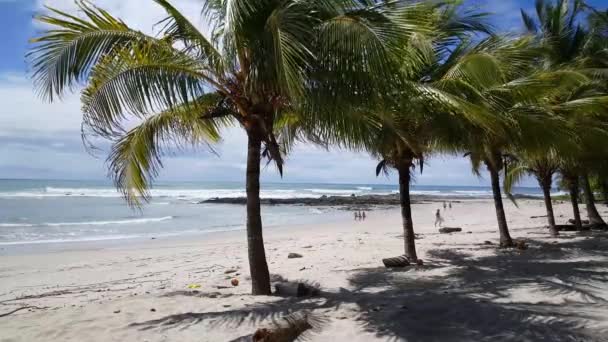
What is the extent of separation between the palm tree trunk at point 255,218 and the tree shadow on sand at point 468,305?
19.3 inches

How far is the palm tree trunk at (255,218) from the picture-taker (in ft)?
19.4

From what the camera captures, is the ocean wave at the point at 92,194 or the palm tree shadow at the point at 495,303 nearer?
the palm tree shadow at the point at 495,303

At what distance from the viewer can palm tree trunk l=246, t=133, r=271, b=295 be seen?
5.93 m

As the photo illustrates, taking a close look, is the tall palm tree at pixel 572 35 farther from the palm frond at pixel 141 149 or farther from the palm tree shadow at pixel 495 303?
the palm frond at pixel 141 149

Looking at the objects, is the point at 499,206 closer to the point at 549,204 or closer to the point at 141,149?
the point at 549,204

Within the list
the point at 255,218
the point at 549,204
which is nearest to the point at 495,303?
the point at 255,218

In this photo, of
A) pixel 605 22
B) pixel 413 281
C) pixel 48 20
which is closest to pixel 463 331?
pixel 413 281

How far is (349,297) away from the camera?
5812mm

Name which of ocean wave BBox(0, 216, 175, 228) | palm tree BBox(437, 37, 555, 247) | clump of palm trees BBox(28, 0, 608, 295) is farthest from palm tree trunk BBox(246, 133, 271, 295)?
ocean wave BBox(0, 216, 175, 228)

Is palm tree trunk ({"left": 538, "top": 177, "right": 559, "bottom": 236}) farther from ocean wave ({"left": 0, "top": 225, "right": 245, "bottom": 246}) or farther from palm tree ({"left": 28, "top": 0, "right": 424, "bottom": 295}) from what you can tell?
ocean wave ({"left": 0, "top": 225, "right": 245, "bottom": 246})

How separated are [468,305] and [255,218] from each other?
2734mm

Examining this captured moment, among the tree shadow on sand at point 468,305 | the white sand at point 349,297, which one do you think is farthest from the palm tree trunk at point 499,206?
the tree shadow on sand at point 468,305

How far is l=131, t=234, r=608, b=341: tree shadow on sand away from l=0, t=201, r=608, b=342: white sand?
0.01m

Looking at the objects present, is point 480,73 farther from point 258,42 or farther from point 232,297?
point 232,297
